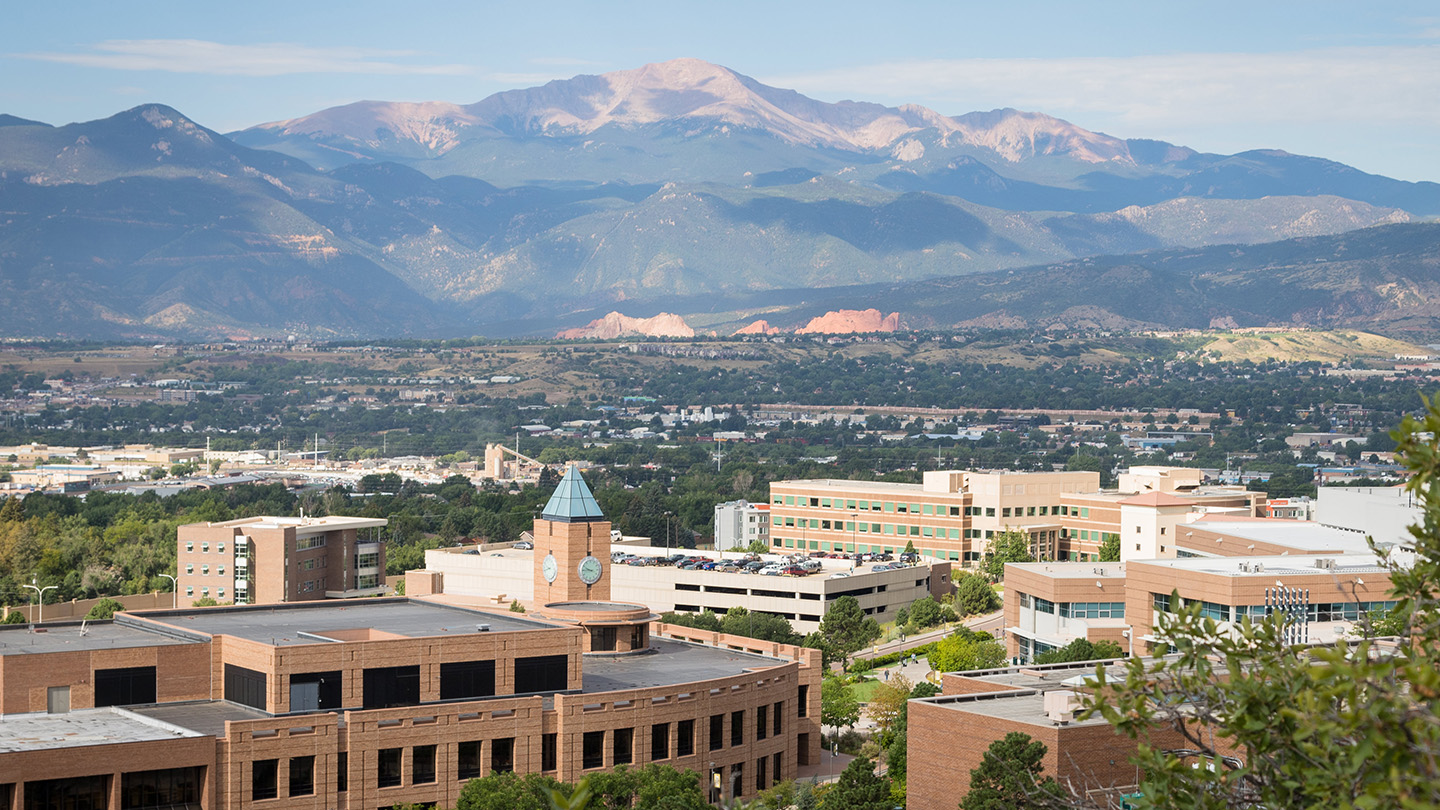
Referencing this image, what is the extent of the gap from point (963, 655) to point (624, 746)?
41071mm

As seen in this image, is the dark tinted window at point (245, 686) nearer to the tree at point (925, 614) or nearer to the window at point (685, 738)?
the window at point (685, 738)

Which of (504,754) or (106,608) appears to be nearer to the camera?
(504,754)

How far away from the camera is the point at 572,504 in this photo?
8019 centimetres

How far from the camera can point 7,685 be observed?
61.1 m

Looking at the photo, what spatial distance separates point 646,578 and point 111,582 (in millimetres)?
40358

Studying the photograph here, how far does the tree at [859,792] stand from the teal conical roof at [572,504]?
21.9m

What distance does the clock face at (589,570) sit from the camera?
8031 centimetres

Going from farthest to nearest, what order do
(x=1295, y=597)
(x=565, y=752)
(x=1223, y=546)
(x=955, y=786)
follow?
(x=1223, y=546), (x=1295, y=597), (x=565, y=752), (x=955, y=786)

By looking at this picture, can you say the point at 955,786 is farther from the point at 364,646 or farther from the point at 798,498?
the point at 798,498

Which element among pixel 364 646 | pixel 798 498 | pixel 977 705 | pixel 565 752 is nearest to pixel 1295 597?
pixel 977 705

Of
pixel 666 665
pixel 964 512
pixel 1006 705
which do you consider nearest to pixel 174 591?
pixel 964 512

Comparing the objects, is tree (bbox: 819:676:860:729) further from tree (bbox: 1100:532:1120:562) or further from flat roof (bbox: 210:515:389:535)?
tree (bbox: 1100:532:1120:562)

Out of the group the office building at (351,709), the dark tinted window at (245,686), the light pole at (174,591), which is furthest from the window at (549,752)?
the light pole at (174,591)

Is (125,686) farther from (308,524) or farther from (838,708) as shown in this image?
(308,524)
